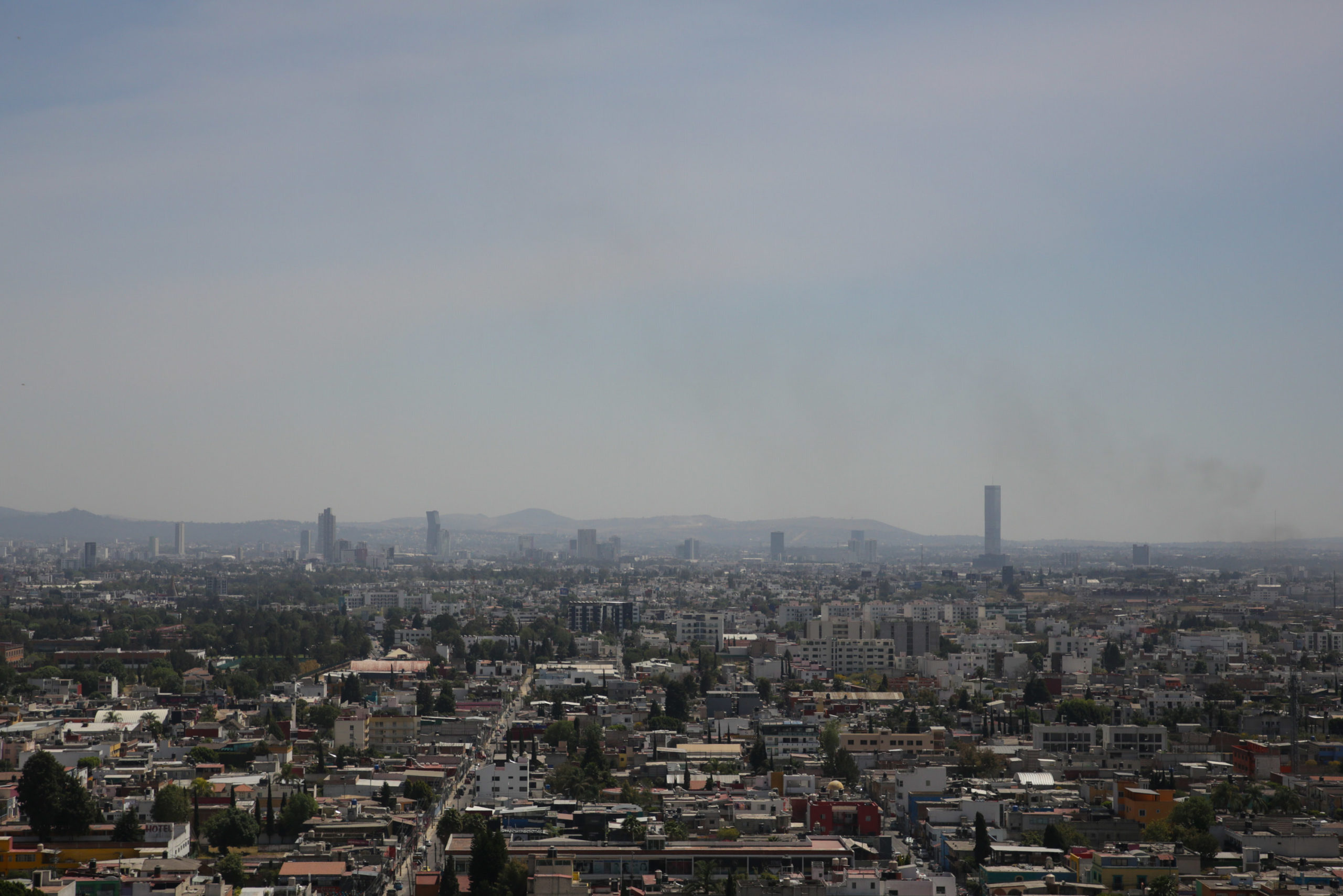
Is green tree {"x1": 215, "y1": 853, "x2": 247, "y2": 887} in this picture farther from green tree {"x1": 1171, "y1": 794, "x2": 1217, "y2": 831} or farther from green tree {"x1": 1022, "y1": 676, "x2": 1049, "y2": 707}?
green tree {"x1": 1022, "y1": 676, "x2": 1049, "y2": 707}

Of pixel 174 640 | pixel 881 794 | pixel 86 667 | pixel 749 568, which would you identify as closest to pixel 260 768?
pixel 881 794

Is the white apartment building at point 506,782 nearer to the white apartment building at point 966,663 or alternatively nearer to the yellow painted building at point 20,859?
the yellow painted building at point 20,859

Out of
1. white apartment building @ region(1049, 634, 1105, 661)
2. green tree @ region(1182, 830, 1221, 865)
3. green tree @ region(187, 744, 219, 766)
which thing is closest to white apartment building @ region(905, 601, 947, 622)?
white apartment building @ region(1049, 634, 1105, 661)

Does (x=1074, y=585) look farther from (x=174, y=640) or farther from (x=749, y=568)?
(x=174, y=640)

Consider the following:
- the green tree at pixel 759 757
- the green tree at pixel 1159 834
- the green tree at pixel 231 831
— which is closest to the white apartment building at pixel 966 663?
the green tree at pixel 759 757

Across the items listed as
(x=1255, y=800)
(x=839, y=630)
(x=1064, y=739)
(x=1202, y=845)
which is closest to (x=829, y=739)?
(x=1064, y=739)
